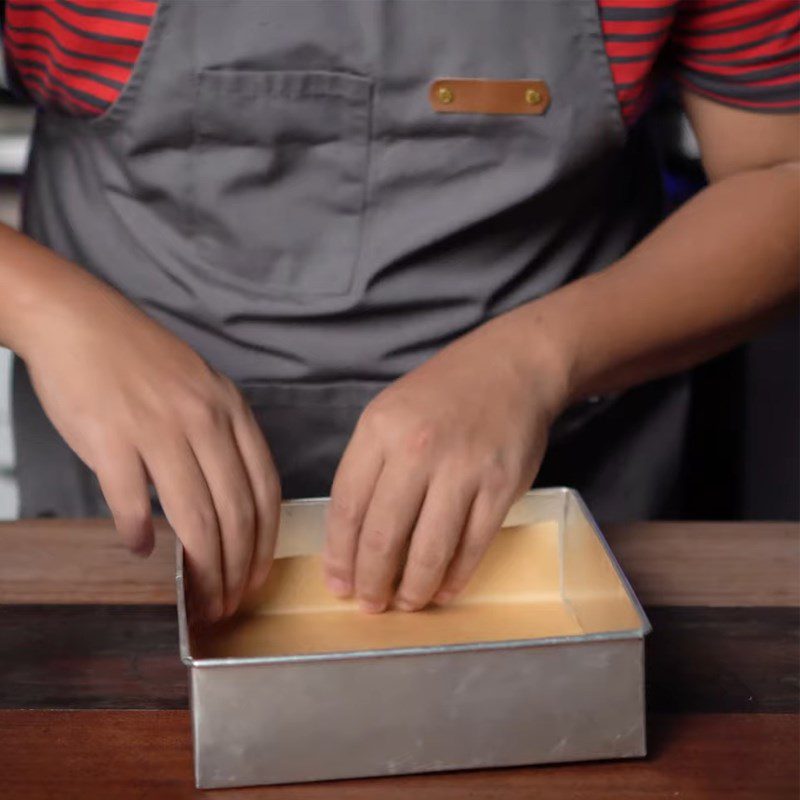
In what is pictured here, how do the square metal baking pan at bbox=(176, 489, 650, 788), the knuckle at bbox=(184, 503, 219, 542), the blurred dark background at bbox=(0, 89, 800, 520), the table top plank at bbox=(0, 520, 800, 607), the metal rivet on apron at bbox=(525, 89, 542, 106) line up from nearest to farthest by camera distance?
the square metal baking pan at bbox=(176, 489, 650, 788), the knuckle at bbox=(184, 503, 219, 542), the table top plank at bbox=(0, 520, 800, 607), the metal rivet on apron at bbox=(525, 89, 542, 106), the blurred dark background at bbox=(0, 89, 800, 520)

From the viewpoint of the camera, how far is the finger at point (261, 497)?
0.68 metres

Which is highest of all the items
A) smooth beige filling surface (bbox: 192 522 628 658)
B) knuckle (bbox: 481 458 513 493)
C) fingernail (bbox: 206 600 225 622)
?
knuckle (bbox: 481 458 513 493)

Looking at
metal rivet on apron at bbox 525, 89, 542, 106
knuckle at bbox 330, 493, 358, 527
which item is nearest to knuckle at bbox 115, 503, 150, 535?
knuckle at bbox 330, 493, 358, 527

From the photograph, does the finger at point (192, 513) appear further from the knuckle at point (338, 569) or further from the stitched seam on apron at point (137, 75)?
the stitched seam on apron at point (137, 75)

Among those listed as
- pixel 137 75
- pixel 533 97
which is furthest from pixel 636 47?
pixel 137 75

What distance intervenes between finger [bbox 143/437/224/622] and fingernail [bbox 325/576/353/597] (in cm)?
7

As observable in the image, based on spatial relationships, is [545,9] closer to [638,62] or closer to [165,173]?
[638,62]

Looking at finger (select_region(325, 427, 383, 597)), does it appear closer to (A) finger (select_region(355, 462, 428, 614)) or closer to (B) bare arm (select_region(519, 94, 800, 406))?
(A) finger (select_region(355, 462, 428, 614))

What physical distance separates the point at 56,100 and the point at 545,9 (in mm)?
368

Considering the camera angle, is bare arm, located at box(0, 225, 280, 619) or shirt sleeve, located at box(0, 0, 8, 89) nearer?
bare arm, located at box(0, 225, 280, 619)

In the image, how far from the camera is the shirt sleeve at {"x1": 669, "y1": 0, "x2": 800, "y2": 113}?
90cm

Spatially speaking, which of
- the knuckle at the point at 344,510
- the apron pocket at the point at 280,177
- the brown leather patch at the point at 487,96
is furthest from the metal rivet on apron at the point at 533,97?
the knuckle at the point at 344,510

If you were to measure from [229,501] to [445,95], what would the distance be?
0.35 meters

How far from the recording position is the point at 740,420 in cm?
124
